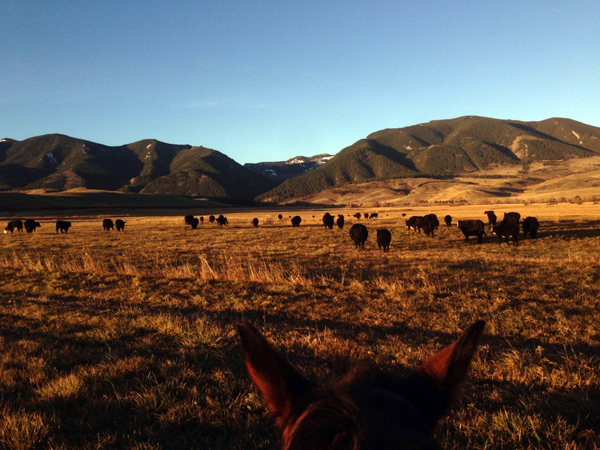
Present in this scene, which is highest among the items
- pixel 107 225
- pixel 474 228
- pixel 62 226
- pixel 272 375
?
pixel 272 375

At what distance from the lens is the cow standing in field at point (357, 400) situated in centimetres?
108

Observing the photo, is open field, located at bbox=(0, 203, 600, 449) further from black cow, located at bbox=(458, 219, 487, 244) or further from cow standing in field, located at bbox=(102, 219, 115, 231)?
cow standing in field, located at bbox=(102, 219, 115, 231)

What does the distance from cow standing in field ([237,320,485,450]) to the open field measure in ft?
1.09

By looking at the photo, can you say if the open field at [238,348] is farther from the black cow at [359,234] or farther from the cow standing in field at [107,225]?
the cow standing in field at [107,225]

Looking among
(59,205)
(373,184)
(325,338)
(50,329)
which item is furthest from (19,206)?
(373,184)

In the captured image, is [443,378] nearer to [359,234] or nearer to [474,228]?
[359,234]

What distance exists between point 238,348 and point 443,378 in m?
4.09

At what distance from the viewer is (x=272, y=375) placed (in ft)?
4.04

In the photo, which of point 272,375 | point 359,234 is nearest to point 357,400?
point 272,375

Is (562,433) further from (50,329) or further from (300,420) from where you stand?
(50,329)

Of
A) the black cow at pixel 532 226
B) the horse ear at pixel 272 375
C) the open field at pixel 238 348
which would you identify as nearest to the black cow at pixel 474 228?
the black cow at pixel 532 226

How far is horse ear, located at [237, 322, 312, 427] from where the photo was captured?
3.82ft

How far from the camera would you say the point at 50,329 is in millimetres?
6074

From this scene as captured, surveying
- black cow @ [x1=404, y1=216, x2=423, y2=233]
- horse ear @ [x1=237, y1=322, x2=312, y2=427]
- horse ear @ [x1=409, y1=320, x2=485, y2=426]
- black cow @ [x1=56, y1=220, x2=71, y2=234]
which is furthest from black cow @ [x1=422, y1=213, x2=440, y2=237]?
black cow @ [x1=56, y1=220, x2=71, y2=234]
